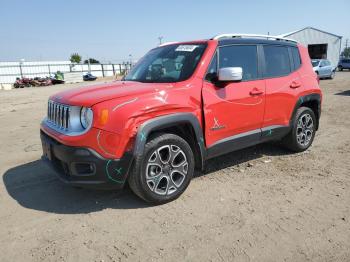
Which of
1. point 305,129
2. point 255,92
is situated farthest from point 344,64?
point 255,92

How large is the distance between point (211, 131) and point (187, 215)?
110 cm

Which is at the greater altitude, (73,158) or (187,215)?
(73,158)

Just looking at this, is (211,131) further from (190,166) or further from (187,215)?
(187,215)

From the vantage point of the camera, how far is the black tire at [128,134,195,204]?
11.5ft

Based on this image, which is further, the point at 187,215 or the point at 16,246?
the point at 187,215

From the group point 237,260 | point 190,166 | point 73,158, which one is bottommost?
point 237,260

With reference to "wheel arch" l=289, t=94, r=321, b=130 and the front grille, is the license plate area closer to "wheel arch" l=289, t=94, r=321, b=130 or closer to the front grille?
the front grille

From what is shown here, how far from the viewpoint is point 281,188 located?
4.11 m

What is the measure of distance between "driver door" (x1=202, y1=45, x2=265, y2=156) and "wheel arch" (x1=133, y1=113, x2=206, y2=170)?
0.54 feet

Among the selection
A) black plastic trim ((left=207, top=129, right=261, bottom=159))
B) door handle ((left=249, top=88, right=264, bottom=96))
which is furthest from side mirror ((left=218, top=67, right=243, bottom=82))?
black plastic trim ((left=207, top=129, right=261, bottom=159))

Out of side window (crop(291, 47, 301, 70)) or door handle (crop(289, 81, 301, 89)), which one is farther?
side window (crop(291, 47, 301, 70))

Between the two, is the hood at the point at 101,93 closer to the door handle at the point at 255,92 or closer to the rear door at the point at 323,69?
the door handle at the point at 255,92

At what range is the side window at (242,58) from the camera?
425cm

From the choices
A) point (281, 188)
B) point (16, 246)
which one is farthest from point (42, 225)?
point (281, 188)
